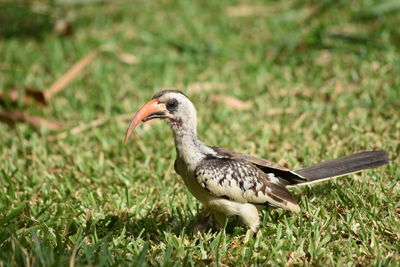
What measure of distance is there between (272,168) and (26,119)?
9.17ft

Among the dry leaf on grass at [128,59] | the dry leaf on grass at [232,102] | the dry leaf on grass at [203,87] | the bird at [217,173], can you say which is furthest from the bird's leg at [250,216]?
the dry leaf on grass at [128,59]

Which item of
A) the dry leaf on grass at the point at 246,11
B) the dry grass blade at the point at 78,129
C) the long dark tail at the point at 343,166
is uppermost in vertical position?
the dry leaf on grass at the point at 246,11

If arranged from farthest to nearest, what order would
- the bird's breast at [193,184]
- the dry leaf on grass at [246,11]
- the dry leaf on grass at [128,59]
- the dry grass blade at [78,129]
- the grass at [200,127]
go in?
the dry leaf on grass at [246,11], the dry leaf on grass at [128,59], the dry grass blade at [78,129], the bird's breast at [193,184], the grass at [200,127]

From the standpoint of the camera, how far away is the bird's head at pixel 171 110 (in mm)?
3469

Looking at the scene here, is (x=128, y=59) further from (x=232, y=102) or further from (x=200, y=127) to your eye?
(x=200, y=127)

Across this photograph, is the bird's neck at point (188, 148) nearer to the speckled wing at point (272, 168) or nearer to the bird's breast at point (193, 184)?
the bird's breast at point (193, 184)

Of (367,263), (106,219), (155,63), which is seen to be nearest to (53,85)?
(155,63)

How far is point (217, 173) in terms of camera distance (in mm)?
3395

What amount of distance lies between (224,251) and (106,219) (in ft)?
2.85

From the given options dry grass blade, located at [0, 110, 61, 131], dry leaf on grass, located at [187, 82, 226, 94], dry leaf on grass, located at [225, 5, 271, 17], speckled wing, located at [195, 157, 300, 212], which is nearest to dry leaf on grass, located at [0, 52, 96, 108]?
dry grass blade, located at [0, 110, 61, 131]

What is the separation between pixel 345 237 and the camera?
11.2ft

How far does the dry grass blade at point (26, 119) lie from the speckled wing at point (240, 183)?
2398 mm

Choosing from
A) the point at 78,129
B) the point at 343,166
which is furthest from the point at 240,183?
the point at 78,129

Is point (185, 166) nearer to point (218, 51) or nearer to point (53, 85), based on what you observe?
point (53, 85)
